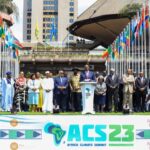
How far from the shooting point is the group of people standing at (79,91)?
51.7 ft

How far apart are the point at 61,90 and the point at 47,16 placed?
411 feet

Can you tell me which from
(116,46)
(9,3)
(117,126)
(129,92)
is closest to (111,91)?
(129,92)

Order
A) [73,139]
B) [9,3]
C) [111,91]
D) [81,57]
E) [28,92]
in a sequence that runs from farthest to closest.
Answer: [81,57], [9,3], [28,92], [111,91], [73,139]

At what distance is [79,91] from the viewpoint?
52.0 feet

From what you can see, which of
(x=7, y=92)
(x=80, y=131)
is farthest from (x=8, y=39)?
(x=80, y=131)

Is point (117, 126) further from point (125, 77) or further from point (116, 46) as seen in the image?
point (116, 46)

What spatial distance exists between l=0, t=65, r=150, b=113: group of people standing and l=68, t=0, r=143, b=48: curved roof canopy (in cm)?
3939

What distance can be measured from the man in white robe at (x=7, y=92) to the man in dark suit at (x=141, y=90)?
414 centimetres

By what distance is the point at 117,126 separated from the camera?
10.1 m

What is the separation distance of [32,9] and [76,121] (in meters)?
131

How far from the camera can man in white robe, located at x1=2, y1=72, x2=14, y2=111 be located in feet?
53.8

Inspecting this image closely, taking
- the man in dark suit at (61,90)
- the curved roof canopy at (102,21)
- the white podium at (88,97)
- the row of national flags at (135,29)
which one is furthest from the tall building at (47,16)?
the white podium at (88,97)

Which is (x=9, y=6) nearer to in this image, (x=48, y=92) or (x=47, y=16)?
(x=48, y=92)

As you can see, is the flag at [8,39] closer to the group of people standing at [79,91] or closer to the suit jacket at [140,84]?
the group of people standing at [79,91]
